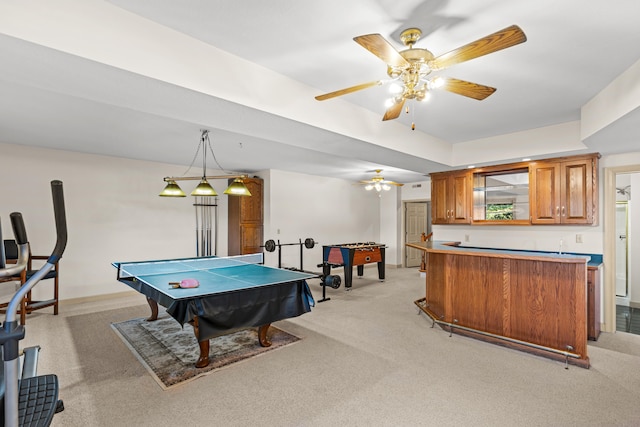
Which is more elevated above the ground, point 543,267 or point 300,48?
point 300,48

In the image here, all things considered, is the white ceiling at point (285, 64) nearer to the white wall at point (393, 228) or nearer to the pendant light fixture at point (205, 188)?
the pendant light fixture at point (205, 188)

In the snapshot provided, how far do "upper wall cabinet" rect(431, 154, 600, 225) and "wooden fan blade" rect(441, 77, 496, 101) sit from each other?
9.50ft

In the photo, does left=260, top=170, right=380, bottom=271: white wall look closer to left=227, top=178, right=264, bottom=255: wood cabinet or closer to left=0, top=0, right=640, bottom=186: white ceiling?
left=227, top=178, right=264, bottom=255: wood cabinet

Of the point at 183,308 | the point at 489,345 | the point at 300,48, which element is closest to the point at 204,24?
the point at 300,48

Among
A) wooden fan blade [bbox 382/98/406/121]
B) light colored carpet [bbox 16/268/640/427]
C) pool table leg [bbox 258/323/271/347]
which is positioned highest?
wooden fan blade [bbox 382/98/406/121]

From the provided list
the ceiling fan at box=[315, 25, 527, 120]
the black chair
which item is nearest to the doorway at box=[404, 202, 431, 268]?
the ceiling fan at box=[315, 25, 527, 120]

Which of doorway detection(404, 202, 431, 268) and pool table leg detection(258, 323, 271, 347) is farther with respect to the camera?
doorway detection(404, 202, 431, 268)

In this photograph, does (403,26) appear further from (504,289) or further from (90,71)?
(504,289)

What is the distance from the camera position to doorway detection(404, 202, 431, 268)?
29.6 ft

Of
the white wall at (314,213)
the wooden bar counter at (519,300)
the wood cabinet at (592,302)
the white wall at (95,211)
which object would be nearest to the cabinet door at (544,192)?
the wood cabinet at (592,302)

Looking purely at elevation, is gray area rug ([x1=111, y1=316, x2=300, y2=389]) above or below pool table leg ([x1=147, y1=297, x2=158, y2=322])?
Result: below

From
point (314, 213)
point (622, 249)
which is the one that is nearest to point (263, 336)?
point (314, 213)

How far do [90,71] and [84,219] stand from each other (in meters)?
4.37

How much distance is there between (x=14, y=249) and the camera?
14.8 ft
